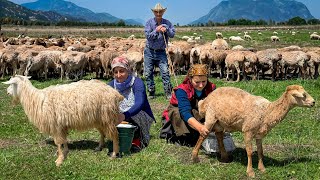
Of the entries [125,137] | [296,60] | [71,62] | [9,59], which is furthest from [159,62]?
[9,59]

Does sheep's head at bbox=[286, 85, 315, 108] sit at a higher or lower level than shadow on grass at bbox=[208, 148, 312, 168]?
higher

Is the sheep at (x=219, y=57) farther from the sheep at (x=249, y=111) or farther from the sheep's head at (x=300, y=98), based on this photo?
the sheep's head at (x=300, y=98)

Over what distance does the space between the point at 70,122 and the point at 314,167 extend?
152 inches

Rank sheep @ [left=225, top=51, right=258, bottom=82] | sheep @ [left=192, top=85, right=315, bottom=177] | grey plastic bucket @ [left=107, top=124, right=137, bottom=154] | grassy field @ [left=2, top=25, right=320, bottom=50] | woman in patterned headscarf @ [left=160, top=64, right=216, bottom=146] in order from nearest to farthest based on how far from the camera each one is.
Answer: sheep @ [left=192, top=85, right=315, bottom=177] < woman in patterned headscarf @ [left=160, top=64, right=216, bottom=146] < grey plastic bucket @ [left=107, top=124, right=137, bottom=154] < sheep @ [left=225, top=51, right=258, bottom=82] < grassy field @ [left=2, top=25, right=320, bottom=50]

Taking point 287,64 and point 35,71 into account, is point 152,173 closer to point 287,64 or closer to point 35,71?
point 287,64

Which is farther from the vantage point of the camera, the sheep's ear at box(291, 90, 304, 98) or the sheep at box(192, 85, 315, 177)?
the sheep at box(192, 85, 315, 177)

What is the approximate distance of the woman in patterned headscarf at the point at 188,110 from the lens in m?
6.41

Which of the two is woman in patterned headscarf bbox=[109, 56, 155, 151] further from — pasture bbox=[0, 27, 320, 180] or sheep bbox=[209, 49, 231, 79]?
sheep bbox=[209, 49, 231, 79]

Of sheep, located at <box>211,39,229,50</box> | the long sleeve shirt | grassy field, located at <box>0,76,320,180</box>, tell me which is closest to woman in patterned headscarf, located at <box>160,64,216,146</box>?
grassy field, located at <box>0,76,320,180</box>

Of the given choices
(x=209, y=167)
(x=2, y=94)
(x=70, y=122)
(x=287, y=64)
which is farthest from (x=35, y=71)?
(x=209, y=167)

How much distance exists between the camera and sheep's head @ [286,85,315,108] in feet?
18.0

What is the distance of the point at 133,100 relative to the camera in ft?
24.3

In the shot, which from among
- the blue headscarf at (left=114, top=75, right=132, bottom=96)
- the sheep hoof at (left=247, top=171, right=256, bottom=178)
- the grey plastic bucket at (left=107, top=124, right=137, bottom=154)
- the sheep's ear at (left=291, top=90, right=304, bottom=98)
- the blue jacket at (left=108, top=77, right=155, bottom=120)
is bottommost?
the sheep hoof at (left=247, top=171, right=256, bottom=178)

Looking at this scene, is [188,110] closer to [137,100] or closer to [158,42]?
[137,100]
